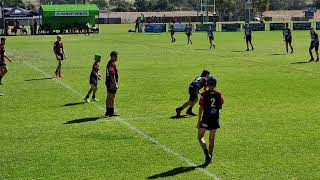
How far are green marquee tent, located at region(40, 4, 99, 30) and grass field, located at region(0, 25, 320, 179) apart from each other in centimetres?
4552

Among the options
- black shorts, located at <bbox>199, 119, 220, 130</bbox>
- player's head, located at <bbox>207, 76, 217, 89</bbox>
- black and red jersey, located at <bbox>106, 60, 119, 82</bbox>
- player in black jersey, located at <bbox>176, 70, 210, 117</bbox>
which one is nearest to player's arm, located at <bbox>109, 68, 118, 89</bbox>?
black and red jersey, located at <bbox>106, 60, 119, 82</bbox>

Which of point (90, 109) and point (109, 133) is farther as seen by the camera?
point (90, 109)

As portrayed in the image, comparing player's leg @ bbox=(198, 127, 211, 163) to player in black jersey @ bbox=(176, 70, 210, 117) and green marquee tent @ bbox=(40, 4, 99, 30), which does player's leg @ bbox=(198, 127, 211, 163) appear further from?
green marquee tent @ bbox=(40, 4, 99, 30)

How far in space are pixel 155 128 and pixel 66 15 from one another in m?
61.3

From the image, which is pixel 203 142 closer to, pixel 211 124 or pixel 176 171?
pixel 211 124

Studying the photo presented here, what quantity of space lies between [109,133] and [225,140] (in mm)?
2981

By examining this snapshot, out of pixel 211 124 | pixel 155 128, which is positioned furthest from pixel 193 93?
pixel 211 124

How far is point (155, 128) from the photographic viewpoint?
14.9 m

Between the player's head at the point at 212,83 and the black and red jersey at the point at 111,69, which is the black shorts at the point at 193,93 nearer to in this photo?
the black and red jersey at the point at 111,69

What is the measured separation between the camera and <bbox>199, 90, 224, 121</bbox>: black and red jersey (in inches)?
424

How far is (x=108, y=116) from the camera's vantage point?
1666cm

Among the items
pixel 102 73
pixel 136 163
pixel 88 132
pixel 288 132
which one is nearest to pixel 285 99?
pixel 288 132

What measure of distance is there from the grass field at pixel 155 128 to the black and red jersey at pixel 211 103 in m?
1.03

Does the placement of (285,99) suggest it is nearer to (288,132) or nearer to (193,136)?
(288,132)
